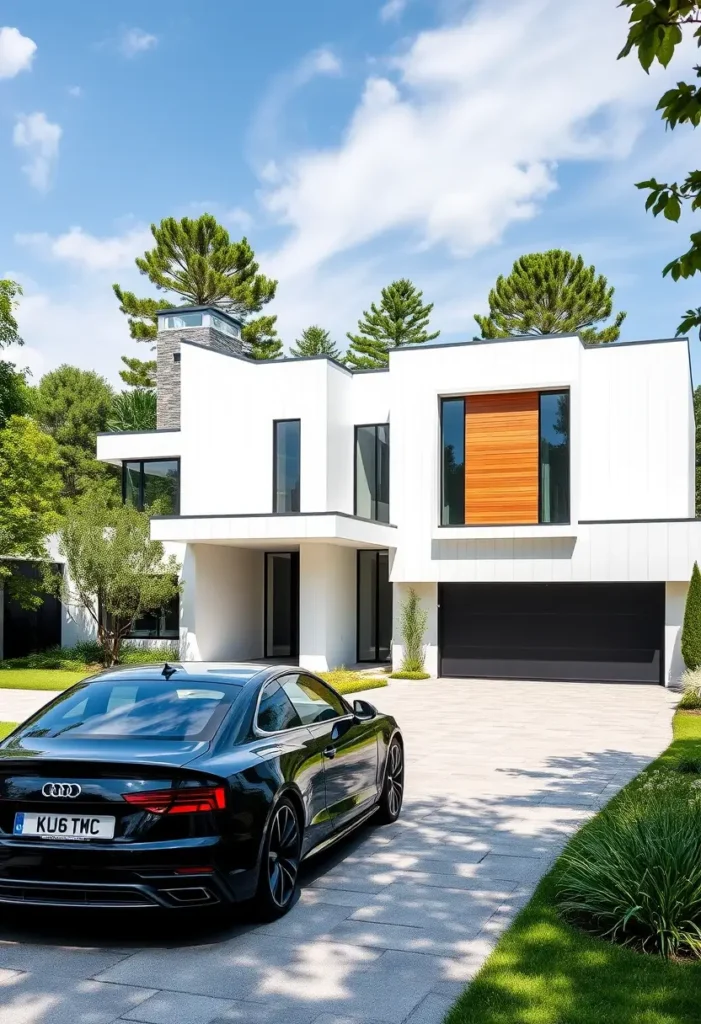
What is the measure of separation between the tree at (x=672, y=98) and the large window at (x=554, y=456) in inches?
638

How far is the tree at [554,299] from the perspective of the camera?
38.8 m

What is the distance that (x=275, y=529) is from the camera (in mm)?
21203

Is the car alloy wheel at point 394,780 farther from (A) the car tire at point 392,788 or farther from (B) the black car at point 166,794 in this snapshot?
(B) the black car at point 166,794

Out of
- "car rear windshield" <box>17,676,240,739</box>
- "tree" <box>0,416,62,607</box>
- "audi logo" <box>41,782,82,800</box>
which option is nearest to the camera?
"audi logo" <box>41,782,82,800</box>

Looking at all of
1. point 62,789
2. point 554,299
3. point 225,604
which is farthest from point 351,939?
point 554,299

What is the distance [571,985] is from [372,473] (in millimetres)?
20522

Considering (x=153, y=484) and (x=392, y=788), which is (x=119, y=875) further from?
(x=153, y=484)

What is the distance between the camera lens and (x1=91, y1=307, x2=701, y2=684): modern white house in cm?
2116

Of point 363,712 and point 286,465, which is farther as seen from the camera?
point 286,465

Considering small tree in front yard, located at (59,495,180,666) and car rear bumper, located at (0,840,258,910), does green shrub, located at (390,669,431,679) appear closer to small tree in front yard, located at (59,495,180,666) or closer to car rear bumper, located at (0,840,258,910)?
small tree in front yard, located at (59,495,180,666)

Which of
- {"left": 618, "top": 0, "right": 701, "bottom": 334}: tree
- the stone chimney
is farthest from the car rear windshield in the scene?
the stone chimney

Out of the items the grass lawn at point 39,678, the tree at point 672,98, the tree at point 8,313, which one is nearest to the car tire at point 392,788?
the tree at point 672,98

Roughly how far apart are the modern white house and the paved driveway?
12.1 meters

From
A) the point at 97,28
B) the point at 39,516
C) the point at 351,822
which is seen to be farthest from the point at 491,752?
the point at 39,516
